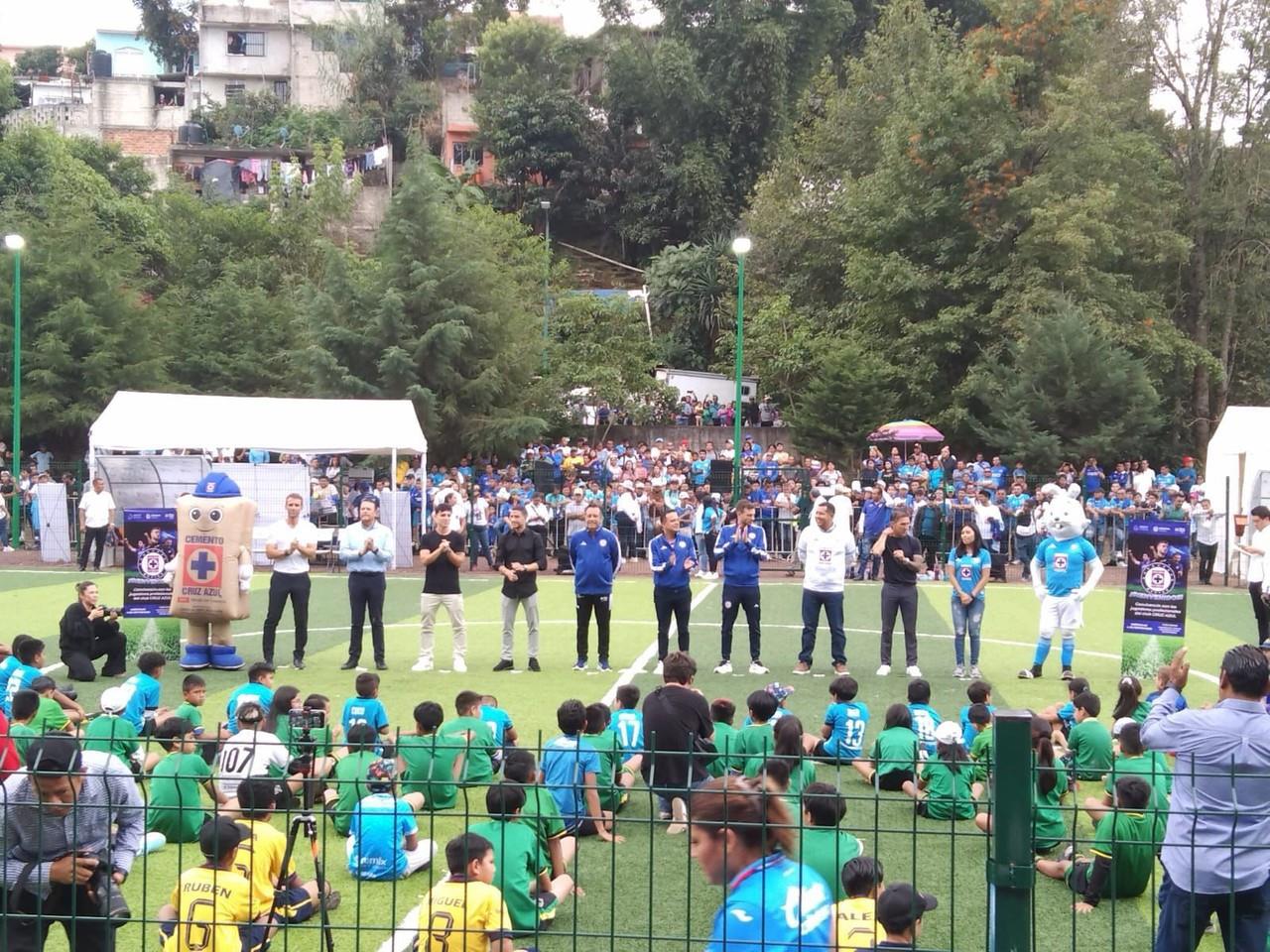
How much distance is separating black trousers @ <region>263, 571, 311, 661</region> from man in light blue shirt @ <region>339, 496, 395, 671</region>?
7.9 inches

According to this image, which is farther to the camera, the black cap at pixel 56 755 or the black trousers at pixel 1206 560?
the black trousers at pixel 1206 560

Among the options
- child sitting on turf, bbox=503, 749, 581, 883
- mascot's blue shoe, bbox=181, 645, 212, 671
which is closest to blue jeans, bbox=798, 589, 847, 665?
mascot's blue shoe, bbox=181, 645, 212, 671

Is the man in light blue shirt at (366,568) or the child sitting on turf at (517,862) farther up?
the man in light blue shirt at (366,568)

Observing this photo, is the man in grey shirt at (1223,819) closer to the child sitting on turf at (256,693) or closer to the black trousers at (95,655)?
the child sitting on turf at (256,693)

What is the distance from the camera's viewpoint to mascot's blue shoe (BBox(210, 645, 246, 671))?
14.9m

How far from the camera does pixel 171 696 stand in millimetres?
13383

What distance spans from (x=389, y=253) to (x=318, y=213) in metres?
12.2

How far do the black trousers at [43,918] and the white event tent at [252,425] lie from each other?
66.6 feet

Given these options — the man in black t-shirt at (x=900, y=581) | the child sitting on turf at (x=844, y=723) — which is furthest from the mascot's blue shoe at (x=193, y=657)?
the child sitting on turf at (x=844, y=723)

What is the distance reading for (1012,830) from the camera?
4312 millimetres

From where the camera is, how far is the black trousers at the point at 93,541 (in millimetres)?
25328

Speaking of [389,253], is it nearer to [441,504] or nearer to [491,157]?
[441,504]

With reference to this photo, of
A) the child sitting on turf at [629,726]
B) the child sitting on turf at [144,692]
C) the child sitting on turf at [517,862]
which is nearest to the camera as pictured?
the child sitting on turf at [517,862]

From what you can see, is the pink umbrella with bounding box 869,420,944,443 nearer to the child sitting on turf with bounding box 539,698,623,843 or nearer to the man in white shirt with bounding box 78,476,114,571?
the man in white shirt with bounding box 78,476,114,571
